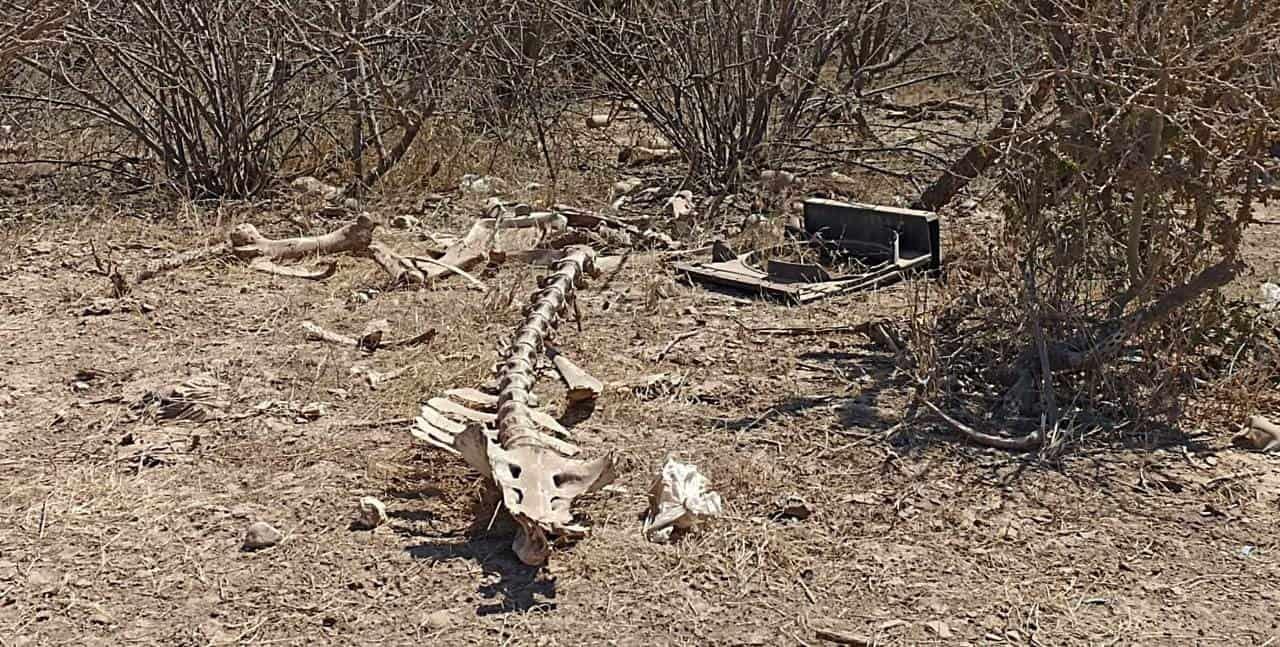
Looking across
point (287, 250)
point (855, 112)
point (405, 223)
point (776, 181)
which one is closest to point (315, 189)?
point (405, 223)

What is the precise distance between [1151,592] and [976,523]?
0.46m

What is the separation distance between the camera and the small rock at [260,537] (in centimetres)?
346

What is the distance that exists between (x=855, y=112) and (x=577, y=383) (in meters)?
3.90

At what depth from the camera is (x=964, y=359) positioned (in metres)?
4.43

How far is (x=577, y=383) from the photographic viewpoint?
4.32 meters

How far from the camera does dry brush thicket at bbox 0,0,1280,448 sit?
4.05m

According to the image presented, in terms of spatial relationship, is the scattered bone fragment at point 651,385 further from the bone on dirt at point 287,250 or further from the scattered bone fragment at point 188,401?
the bone on dirt at point 287,250

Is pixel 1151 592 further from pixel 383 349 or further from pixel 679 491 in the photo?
pixel 383 349

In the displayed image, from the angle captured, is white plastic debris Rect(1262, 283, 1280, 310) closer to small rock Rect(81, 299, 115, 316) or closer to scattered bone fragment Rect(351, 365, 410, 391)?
scattered bone fragment Rect(351, 365, 410, 391)

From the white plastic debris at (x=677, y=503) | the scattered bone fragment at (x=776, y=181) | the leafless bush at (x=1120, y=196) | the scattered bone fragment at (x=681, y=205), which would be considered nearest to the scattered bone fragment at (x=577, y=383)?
the white plastic debris at (x=677, y=503)

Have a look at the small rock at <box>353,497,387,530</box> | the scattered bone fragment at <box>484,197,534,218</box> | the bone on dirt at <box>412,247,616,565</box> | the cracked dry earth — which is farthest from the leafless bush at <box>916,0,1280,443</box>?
the scattered bone fragment at <box>484,197,534,218</box>

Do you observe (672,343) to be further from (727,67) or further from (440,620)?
(727,67)

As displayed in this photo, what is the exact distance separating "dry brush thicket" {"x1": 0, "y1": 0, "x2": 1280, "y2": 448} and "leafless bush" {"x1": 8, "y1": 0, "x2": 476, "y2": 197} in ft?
0.06

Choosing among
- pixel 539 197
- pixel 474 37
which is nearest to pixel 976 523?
pixel 539 197
